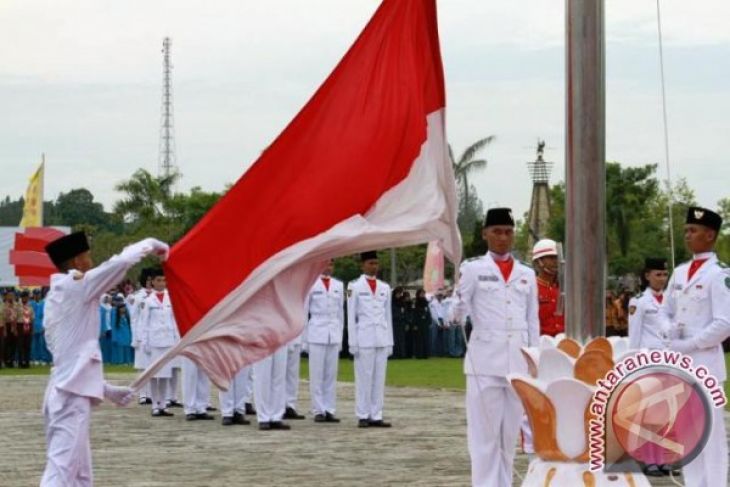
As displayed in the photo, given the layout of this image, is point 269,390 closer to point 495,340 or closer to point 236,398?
point 236,398

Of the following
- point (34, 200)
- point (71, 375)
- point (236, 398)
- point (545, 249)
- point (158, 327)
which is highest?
point (34, 200)

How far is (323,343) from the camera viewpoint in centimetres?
1722

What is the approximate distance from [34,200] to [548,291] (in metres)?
25.5

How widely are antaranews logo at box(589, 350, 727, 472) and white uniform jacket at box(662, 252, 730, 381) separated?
9.35 feet

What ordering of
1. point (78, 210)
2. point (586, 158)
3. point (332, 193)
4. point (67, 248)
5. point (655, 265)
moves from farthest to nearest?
point (78, 210) < point (655, 265) < point (67, 248) < point (332, 193) < point (586, 158)

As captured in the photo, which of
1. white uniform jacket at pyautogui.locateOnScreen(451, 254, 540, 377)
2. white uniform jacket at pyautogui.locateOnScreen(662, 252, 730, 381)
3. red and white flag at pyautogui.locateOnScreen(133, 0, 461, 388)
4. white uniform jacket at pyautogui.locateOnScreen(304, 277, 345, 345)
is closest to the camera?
red and white flag at pyautogui.locateOnScreen(133, 0, 461, 388)

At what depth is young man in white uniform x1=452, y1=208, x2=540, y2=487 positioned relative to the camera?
9312 millimetres

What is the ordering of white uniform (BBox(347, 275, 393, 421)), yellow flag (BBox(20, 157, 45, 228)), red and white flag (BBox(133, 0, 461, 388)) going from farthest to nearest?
yellow flag (BBox(20, 157, 45, 228))
white uniform (BBox(347, 275, 393, 421))
red and white flag (BBox(133, 0, 461, 388))

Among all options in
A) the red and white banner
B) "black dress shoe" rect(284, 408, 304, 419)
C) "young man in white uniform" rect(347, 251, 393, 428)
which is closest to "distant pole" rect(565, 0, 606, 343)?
"young man in white uniform" rect(347, 251, 393, 428)

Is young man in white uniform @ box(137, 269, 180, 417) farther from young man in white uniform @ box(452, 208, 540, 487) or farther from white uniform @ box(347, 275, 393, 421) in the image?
young man in white uniform @ box(452, 208, 540, 487)

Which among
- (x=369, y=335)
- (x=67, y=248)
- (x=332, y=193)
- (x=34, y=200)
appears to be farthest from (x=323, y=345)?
(x=34, y=200)

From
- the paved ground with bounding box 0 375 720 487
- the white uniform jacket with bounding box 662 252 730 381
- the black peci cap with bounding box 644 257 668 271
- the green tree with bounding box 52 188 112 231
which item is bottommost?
the paved ground with bounding box 0 375 720 487

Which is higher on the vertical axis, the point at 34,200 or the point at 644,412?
the point at 34,200

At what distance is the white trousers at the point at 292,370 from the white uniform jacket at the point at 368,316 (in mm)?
678
